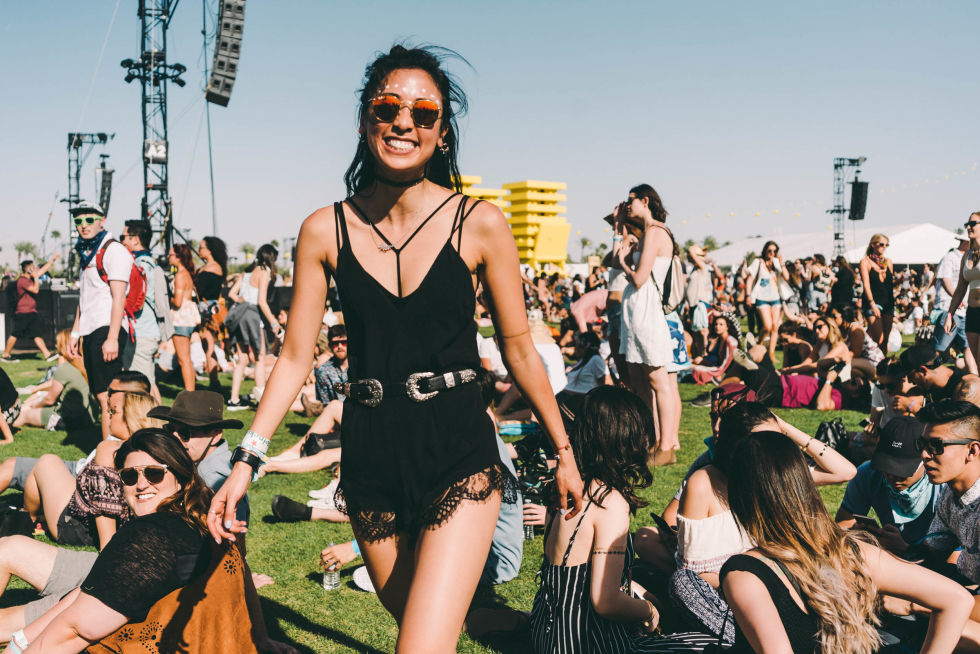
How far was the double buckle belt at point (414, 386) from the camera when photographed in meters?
2.08

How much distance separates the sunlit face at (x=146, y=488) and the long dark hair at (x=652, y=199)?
4.38 m

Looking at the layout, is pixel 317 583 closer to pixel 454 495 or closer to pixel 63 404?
pixel 454 495

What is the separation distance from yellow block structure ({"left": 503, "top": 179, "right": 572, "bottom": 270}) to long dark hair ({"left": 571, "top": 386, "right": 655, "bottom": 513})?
98.1 feet

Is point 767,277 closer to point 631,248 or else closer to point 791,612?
point 631,248

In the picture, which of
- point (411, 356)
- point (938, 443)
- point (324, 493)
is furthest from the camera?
point (324, 493)

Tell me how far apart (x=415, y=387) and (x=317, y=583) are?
2.84 meters

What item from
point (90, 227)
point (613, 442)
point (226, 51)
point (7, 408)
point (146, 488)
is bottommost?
point (7, 408)

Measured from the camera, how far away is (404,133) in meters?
2.14

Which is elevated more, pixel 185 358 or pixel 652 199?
pixel 652 199

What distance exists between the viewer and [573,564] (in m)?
3.12

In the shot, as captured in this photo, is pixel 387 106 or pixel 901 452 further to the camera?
pixel 901 452

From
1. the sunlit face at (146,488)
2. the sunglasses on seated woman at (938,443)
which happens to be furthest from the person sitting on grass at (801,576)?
the sunlit face at (146,488)

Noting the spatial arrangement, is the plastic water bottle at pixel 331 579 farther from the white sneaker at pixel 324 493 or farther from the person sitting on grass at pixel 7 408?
the person sitting on grass at pixel 7 408

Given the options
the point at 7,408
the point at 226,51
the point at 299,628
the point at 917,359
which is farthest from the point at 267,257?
the point at 226,51
